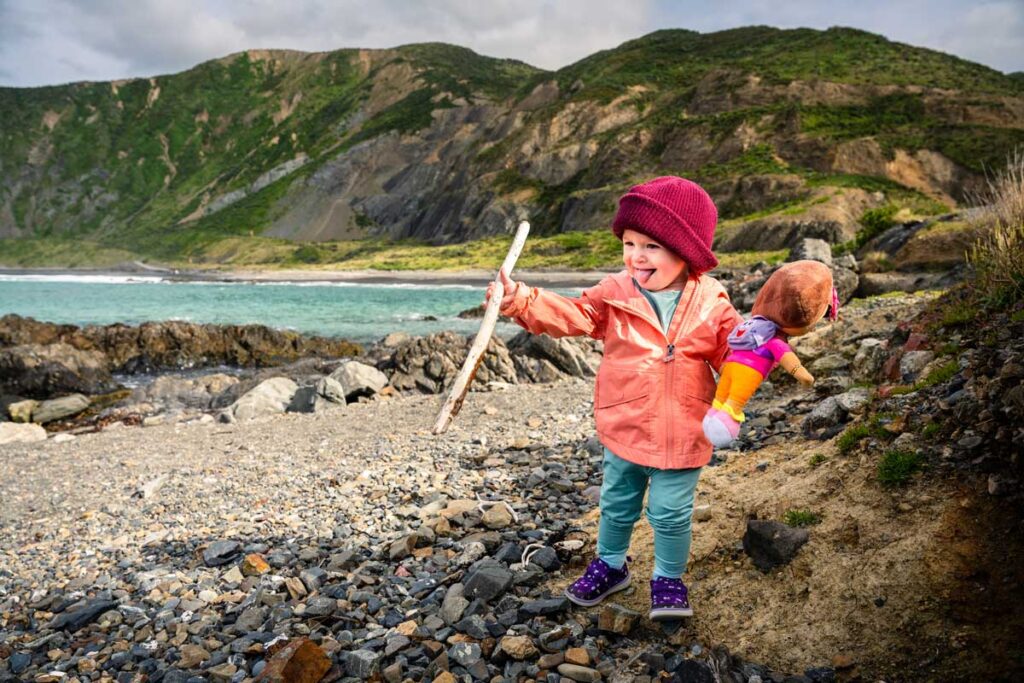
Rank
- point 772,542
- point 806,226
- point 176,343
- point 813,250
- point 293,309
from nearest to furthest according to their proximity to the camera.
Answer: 1. point 772,542
2. point 813,250
3. point 176,343
4. point 293,309
5. point 806,226

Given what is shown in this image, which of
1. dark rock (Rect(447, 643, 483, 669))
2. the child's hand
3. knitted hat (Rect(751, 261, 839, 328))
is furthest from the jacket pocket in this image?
dark rock (Rect(447, 643, 483, 669))

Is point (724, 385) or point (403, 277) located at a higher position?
point (724, 385)

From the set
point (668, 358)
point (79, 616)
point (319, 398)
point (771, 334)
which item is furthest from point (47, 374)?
point (771, 334)

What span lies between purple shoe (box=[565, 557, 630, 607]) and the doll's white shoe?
129 centimetres

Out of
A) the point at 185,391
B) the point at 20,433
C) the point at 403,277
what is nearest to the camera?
the point at 20,433

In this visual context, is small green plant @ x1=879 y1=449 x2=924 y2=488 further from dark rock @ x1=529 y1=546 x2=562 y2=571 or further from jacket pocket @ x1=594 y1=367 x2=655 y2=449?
dark rock @ x1=529 y1=546 x2=562 y2=571

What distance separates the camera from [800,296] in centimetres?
255

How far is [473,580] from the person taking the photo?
3820 millimetres

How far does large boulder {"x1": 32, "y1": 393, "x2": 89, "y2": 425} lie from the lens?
15810 millimetres

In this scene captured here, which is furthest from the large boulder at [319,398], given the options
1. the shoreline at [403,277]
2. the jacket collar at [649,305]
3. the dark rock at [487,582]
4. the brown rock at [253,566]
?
the shoreline at [403,277]

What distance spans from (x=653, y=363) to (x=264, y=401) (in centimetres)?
1267

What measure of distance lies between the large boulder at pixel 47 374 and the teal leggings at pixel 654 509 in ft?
66.3

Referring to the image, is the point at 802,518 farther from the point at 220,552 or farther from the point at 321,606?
the point at 220,552

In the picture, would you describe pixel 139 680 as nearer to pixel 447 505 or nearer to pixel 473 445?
pixel 447 505
